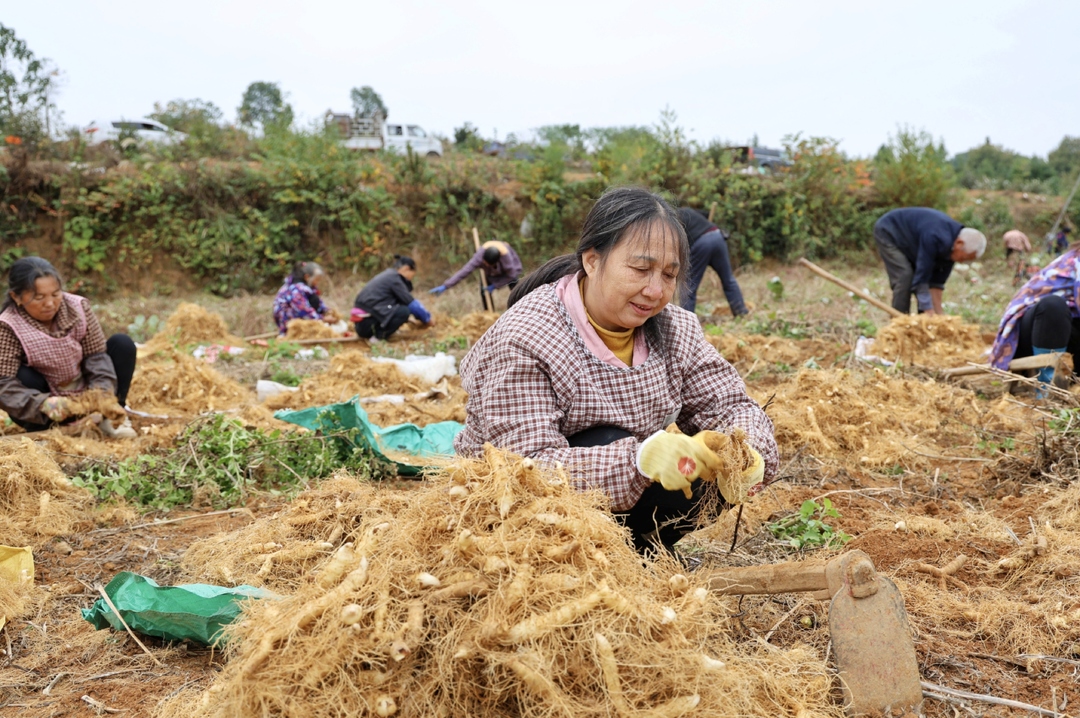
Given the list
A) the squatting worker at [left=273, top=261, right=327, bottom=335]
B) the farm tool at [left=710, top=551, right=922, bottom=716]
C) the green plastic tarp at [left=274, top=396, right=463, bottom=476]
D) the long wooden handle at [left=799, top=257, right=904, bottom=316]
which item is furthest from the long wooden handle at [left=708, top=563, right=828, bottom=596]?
the squatting worker at [left=273, top=261, right=327, bottom=335]

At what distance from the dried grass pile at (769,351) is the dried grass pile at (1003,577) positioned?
2.74m

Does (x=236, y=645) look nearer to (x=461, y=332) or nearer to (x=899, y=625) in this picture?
(x=899, y=625)

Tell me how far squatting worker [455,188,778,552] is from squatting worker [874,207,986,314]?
213 inches

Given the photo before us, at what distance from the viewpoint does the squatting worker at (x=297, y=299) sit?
8.68 meters

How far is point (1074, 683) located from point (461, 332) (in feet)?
22.7

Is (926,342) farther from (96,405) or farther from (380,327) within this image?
(96,405)

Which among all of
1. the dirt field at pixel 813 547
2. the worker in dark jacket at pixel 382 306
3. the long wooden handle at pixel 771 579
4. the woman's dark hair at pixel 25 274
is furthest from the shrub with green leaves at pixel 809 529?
the worker in dark jacket at pixel 382 306

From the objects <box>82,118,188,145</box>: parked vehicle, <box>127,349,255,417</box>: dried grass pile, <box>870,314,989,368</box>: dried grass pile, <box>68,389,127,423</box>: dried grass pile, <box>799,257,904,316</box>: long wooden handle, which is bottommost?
<box>127,349,255,417</box>: dried grass pile

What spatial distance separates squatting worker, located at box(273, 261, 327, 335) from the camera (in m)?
8.68

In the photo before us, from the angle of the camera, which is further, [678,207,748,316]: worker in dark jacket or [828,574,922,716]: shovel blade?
[678,207,748,316]: worker in dark jacket

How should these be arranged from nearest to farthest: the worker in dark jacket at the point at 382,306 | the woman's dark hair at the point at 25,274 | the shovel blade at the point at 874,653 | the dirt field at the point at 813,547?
the shovel blade at the point at 874,653
the dirt field at the point at 813,547
the woman's dark hair at the point at 25,274
the worker in dark jacket at the point at 382,306

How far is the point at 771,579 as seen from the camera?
1.83 metres

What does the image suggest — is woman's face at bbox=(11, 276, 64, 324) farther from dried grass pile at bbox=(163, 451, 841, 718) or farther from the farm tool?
the farm tool

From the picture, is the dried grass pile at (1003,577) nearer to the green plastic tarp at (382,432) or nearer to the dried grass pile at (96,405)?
the green plastic tarp at (382,432)
